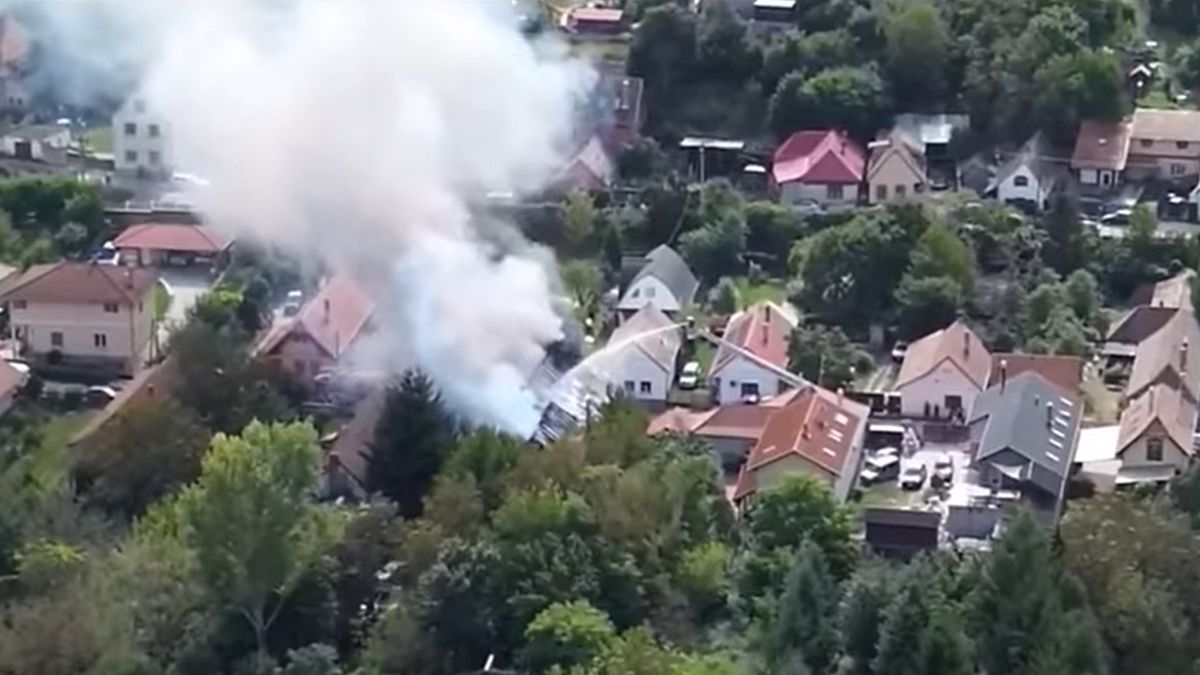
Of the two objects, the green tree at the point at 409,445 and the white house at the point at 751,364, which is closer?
the green tree at the point at 409,445

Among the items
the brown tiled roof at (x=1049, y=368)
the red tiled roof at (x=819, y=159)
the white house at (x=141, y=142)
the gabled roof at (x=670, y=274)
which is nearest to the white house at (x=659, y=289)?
the gabled roof at (x=670, y=274)

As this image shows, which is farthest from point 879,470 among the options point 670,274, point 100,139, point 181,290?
point 100,139

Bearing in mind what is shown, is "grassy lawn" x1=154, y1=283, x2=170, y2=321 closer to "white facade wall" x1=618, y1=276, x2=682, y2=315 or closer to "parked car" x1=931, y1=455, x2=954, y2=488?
"white facade wall" x1=618, y1=276, x2=682, y2=315

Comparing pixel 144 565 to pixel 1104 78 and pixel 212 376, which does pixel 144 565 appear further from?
pixel 1104 78

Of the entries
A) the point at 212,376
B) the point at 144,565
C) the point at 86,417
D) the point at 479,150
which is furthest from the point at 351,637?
the point at 479,150

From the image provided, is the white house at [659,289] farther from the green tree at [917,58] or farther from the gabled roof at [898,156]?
the green tree at [917,58]

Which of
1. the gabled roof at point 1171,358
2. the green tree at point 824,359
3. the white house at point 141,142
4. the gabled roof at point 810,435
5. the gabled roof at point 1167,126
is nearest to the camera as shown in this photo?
the gabled roof at point 810,435

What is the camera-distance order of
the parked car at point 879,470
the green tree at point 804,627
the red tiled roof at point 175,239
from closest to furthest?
the green tree at point 804,627, the parked car at point 879,470, the red tiled roof at point 175,239

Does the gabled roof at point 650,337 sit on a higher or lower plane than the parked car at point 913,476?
higher
